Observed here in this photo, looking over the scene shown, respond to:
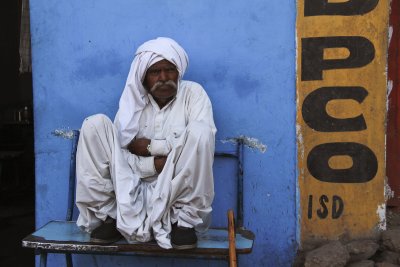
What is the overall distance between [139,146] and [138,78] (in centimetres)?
37

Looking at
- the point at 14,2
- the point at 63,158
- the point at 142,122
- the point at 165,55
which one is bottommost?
the point at 63,158

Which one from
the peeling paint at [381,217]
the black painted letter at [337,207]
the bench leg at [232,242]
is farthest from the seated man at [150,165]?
the peeling paint at [381,217]

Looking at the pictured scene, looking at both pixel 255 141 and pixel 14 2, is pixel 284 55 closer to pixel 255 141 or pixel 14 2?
pixel 255 141

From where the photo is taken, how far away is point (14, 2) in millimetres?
7293

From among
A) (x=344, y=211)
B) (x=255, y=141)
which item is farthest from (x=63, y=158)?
(x=344, y=211)

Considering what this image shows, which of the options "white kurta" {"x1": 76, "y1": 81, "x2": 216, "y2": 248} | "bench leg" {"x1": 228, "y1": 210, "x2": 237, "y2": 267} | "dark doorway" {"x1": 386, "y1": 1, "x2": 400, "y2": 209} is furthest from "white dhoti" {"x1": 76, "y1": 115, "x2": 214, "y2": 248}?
"dark doorway" {"x1": 386, "y1": 1, "x2": 400, "y2": 209}

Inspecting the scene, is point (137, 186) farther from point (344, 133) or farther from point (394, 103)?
point (394, 103)

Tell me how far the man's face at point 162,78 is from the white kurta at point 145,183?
0.24 metres

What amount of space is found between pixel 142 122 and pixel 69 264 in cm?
98

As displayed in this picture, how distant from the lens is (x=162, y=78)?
7.66 feet

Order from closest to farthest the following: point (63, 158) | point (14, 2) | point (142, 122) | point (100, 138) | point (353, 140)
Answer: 1. point (100, 138)
2. point (142, 122)
3. point (353, 140)
4. point (63, 158)
5. point (14, 2)

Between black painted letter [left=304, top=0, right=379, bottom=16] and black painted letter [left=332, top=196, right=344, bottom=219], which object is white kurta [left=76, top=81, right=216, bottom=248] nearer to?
black painted letter [left=332, top=196, right=344, bottom=219]

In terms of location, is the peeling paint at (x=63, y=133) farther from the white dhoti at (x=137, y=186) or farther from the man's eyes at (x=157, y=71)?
the man's eyes at (x=157, y=71)

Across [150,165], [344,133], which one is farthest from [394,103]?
[150,165]
